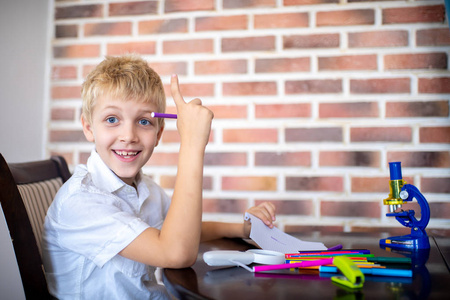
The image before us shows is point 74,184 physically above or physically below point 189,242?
above

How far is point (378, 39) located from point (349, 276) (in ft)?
3.73

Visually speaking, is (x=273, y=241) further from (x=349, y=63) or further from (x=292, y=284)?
(x=349, y=63)

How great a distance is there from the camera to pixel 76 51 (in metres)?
1.80

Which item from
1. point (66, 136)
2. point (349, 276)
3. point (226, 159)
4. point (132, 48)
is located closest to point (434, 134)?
point (226, 159)

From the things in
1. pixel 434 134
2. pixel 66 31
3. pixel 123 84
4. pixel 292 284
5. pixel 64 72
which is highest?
pixel 66 31

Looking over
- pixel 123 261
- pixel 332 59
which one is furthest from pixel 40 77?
pixel 332 59

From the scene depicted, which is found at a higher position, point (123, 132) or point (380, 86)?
point (380, 86)

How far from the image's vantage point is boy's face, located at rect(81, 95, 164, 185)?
3.64ft

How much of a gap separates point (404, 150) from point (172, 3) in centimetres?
110

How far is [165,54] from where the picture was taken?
174 centimetres

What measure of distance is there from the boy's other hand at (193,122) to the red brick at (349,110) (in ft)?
2.51

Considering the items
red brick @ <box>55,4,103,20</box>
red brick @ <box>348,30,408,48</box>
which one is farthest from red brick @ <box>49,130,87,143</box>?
red brick @ <box>348,30,408,48</box>

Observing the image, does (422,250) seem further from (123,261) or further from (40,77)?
(40,77)

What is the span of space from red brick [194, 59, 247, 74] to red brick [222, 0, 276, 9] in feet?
0.72
